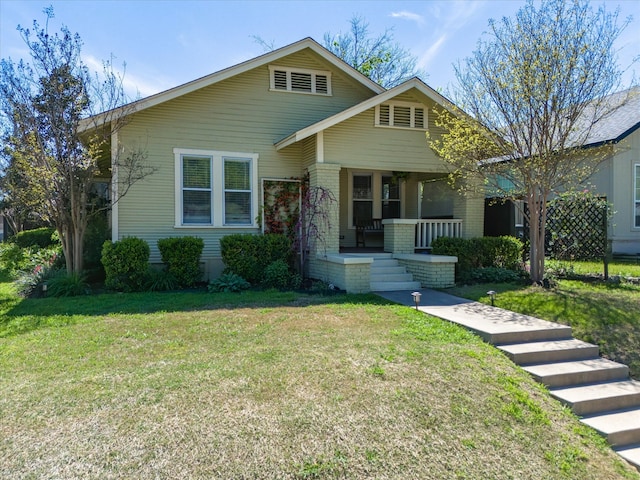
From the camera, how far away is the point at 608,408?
4734mm

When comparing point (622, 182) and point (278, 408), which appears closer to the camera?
point (278, 408)

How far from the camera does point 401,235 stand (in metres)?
10.8

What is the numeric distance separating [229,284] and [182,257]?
135 cm

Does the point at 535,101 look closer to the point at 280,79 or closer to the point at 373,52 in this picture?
the point at 280,79

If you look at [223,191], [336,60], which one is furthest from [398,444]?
[336,60]

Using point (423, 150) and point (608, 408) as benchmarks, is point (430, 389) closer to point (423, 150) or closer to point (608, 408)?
point (608, 408)

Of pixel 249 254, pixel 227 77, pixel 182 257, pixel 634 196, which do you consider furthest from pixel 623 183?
pixel 182 257

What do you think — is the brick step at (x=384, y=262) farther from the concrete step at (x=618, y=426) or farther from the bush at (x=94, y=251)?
the bush at (x=94, y=251)

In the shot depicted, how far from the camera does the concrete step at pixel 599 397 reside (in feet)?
15.2

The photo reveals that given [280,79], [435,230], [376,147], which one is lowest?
[435,230]

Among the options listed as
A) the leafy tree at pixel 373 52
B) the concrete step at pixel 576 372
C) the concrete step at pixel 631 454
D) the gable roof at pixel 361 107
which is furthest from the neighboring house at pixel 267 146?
the leafy tree at pixel 373 52

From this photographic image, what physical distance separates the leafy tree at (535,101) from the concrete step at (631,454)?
18.0 ft

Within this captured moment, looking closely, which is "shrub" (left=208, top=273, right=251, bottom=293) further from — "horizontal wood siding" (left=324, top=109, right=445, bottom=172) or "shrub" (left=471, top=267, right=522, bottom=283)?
"shrub" (left=471, top=267, right=522, bottom=283)

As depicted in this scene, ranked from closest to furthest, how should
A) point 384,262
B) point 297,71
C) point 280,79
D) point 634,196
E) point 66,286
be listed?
point 66,286 → point 384,262 → point 280,79 → point 297,71 → point 634,196
